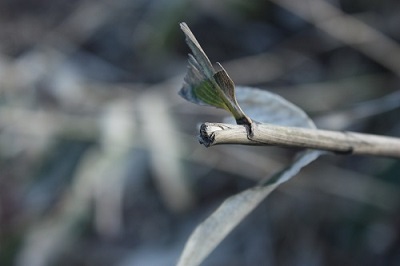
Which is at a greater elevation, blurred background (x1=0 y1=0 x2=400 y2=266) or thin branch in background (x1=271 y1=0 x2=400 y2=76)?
thin branch in background (x1=271 y1=0 x2=400 y2=76)

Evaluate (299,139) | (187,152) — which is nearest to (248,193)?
(299,139)

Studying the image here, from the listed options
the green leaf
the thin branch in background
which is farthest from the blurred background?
the green leaf

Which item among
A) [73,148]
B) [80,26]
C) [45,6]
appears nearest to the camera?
[73,148]

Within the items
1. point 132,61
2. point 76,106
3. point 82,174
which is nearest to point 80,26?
point 132,61

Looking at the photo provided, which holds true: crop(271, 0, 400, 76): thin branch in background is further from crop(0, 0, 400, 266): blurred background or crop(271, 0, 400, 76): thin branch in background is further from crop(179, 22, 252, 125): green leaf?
crop(179, 22, 252, 125): green leaf

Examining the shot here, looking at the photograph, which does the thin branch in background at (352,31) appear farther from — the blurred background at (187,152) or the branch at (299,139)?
the branch at (299,139)

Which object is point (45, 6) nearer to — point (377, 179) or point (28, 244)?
point (28, 244)

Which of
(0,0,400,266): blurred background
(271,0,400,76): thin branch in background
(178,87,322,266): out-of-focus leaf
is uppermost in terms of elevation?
(178,87,322,266): out-of-focus leaf
